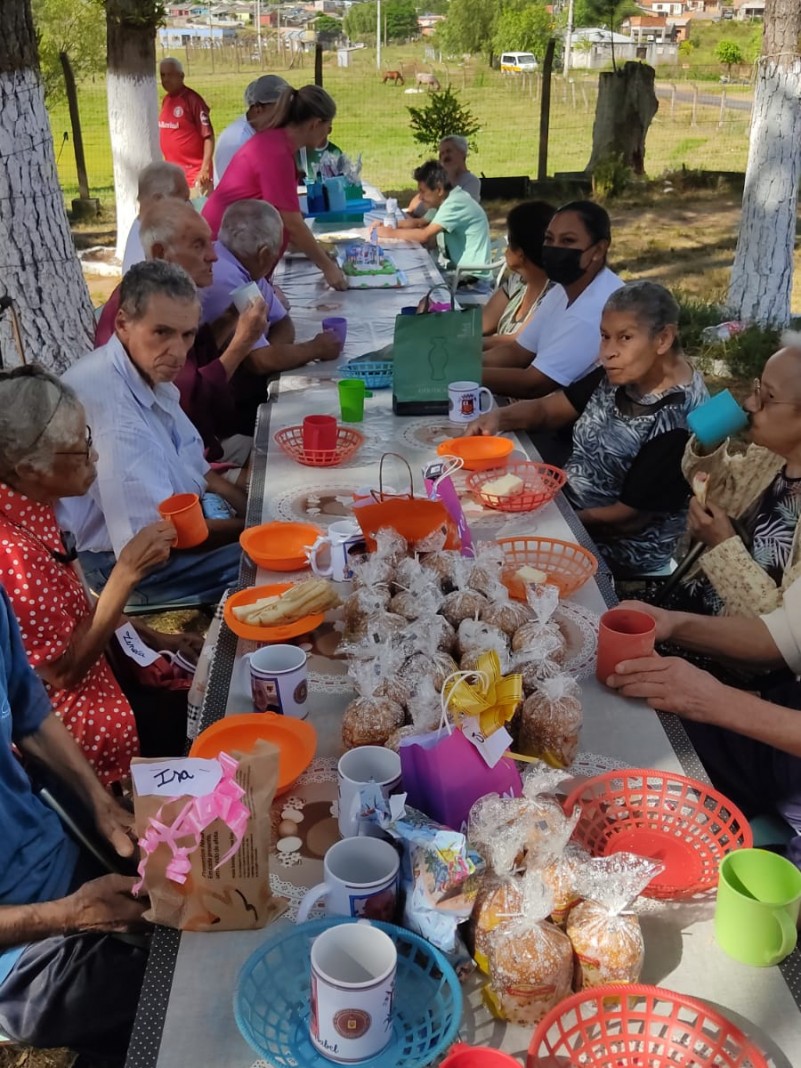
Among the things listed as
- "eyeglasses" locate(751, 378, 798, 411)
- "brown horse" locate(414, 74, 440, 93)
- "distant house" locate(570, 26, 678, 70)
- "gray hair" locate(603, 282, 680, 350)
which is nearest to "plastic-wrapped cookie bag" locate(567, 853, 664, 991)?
"eyeglasses" locate(751, 378, 798, 411)

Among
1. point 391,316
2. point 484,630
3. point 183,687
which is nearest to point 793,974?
point 484,630

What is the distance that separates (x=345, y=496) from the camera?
9.66ft

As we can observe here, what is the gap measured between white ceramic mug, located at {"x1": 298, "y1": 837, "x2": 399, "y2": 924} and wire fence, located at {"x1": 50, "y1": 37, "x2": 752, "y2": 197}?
48.5 feet

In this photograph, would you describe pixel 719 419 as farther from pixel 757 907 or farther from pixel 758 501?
pixel 757 907

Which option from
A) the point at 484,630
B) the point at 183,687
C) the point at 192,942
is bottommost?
the point at 183,687

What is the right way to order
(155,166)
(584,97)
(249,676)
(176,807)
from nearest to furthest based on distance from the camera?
(176,807) → (249,676) → (155,166) → (584,97)

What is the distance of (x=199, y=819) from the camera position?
1.31 metres

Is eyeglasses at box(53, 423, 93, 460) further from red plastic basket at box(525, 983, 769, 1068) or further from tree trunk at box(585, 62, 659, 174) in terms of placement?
tree trunk at box(585, 62, 659, 174)

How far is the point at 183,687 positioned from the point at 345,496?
0.78m

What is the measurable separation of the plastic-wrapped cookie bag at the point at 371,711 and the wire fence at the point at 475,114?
1436 centimetres

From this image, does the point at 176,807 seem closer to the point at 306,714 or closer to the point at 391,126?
the point at 306,714

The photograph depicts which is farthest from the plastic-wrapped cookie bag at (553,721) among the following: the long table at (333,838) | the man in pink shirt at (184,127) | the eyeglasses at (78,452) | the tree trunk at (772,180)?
the man in pink shirt at (184,127)

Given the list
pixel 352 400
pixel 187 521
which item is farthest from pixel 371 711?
pixel 352 400

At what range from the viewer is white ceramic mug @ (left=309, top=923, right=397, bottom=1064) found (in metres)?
1.18
